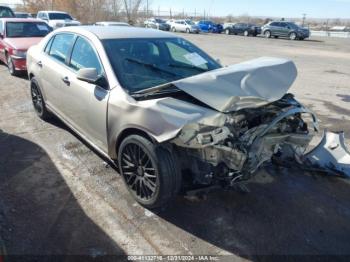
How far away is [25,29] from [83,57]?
293 inches

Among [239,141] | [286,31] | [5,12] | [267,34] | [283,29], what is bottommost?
[239,141]

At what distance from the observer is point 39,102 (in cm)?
581

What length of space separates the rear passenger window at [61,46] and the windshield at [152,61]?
0.94 meters

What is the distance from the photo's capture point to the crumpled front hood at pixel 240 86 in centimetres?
314

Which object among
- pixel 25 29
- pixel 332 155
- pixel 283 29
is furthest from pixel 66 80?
pixel 283 29

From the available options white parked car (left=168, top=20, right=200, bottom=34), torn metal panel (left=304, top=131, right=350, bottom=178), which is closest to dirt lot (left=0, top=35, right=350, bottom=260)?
torn metal panel (left=304, top=131, right=350, bottom=178)

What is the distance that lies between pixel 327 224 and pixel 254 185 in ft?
3.02

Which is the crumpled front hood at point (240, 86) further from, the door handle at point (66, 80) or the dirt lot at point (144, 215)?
the door handle at point (66, 80)

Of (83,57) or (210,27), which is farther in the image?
(210,27)

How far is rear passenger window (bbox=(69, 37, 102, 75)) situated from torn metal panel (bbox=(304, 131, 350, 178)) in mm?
2956

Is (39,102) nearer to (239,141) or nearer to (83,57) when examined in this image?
(83,57)

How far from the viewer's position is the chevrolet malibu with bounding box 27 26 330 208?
3.06 m

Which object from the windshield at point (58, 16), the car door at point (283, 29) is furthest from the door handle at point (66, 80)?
the car door at point (283, 29)

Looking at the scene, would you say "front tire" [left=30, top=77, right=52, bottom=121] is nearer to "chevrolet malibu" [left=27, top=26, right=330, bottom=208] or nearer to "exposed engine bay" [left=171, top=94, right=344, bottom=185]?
"chevrolet malibu" [left=27, top=26, right=330, bottom=208]
